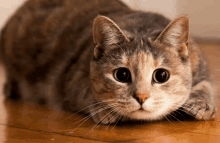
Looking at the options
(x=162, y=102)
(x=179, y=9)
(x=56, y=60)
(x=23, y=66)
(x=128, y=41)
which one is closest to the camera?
(x=162, y=102)

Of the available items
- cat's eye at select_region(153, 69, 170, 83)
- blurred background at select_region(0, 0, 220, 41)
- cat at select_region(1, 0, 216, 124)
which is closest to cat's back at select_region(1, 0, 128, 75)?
cat at select_region(1, 0, 216, 124)

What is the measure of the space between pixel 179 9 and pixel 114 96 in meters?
4.00

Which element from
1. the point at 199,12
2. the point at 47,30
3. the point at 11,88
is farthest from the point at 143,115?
the point at 199,12

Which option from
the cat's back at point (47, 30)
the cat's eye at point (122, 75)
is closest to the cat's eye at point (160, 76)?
the cat's eye at point (122, 75)

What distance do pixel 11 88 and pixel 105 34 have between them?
1.23 m

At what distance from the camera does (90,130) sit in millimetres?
1715

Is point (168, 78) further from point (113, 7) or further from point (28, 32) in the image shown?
point (28, 32)

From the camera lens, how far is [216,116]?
186 cm

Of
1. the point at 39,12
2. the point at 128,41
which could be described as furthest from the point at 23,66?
the point at 128,41

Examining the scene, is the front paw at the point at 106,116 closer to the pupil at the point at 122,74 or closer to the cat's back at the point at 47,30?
the pupil at the point at 122,74

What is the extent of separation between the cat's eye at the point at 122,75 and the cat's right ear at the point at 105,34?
0.15 metres

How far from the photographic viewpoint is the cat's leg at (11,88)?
8.68 ft

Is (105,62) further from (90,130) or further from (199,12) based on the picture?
(199,12)

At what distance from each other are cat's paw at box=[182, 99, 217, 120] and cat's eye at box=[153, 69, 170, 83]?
0.23 meters
